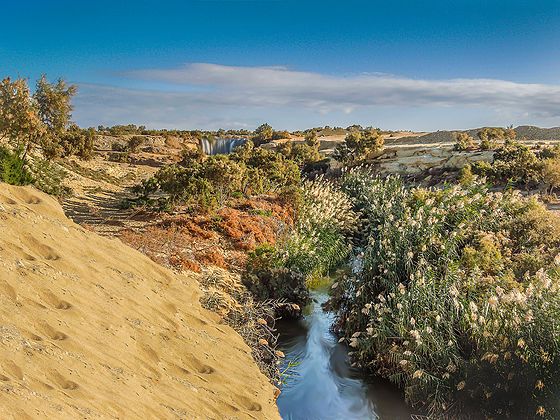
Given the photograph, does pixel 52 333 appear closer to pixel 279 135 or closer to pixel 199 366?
pixel 199 366

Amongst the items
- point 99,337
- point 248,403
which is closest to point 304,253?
point 248,403

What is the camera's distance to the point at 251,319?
10.1 metres

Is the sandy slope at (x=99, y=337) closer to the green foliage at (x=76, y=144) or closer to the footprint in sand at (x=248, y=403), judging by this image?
the footprint in sand at (x=248, y=403)

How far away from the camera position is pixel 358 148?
50188 millimetres

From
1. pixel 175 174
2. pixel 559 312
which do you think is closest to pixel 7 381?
→ pixel 559 312

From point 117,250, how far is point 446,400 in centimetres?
646

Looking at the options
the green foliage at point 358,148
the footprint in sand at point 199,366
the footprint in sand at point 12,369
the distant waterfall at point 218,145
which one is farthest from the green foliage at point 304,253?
the distant waterfall at point 218,145

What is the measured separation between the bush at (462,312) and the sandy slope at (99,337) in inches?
122

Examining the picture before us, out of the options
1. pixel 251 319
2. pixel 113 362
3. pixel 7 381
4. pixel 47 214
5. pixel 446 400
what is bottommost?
pixel 446 400

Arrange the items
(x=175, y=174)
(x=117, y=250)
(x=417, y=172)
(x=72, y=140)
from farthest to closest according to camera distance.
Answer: (x=417, y=172) → (x=72, y=140) → (x=175, y=174) → (x=117, y=250)

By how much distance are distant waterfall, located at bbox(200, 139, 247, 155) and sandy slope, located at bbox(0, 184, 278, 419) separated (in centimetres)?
6570

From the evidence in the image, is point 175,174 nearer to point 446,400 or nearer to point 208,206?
point 208,206

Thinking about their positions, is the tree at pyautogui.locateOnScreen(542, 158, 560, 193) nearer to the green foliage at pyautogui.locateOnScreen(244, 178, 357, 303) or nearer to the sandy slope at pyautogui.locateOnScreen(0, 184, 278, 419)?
the green foliage at pyautogui.locateOnScreen(244, 178, 357, 303)

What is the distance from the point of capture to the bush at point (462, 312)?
24.8ft
